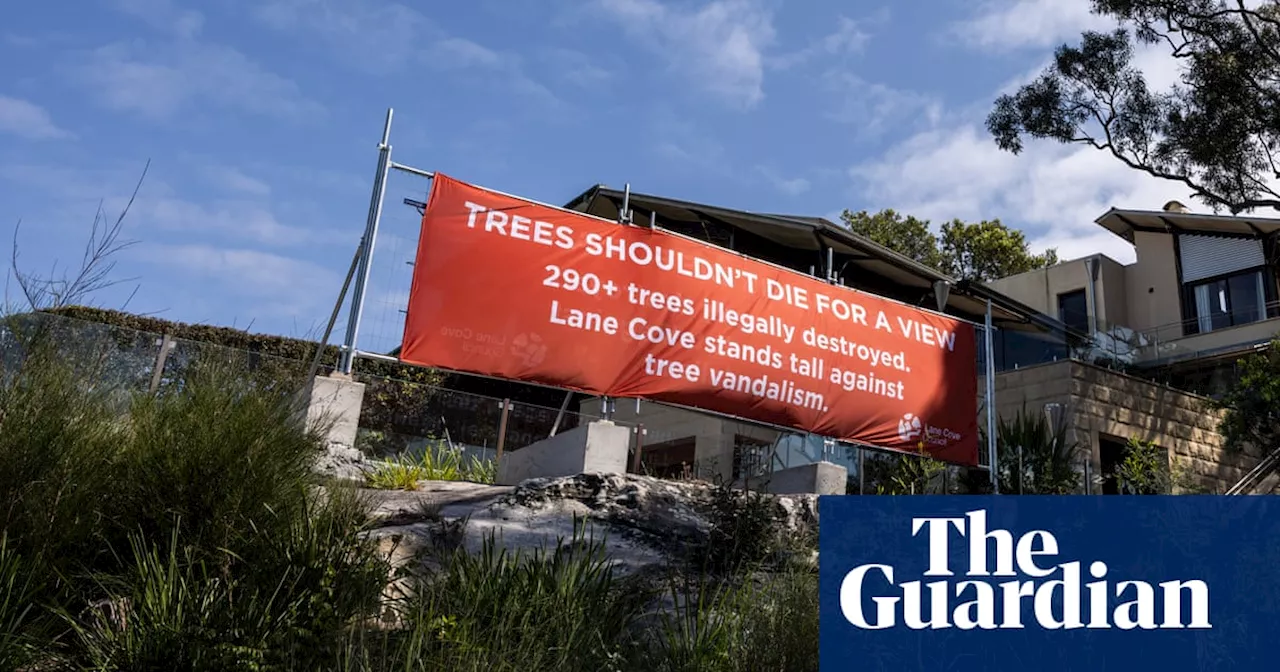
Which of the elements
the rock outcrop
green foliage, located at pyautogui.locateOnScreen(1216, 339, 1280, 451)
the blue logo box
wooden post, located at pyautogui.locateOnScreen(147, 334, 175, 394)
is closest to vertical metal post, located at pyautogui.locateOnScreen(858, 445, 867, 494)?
the rock outcrop

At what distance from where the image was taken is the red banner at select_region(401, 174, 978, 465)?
945cm

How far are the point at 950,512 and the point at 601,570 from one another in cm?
212

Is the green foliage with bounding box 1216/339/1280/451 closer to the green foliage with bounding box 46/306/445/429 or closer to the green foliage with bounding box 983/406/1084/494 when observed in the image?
the green foliage with bounding box 983/406/1084/494

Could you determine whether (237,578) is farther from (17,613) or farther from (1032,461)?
(1032,461)

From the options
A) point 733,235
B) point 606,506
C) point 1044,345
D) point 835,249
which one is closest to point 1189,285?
point 1044,345

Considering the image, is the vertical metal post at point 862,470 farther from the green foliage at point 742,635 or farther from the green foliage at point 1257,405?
the green foliage at point 1257,405

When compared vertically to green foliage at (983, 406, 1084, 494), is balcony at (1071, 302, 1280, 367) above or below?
above

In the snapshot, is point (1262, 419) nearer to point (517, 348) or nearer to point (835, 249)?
point (835, 249)

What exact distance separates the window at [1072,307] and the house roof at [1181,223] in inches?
→ 84.1

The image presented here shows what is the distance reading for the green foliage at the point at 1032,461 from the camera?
1362 centimetres

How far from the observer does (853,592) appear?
15.5 feet

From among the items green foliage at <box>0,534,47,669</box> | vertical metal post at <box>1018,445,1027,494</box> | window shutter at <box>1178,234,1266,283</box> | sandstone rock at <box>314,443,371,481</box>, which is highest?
window shutter at <box>1178,234,1266,283</box>

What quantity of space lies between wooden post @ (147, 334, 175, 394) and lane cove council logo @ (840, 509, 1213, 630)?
474 cm

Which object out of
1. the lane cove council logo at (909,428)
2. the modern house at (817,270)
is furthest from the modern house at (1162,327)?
the lane cove council logo at (909,428)
